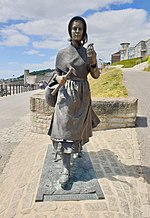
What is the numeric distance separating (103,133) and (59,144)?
3123 mm

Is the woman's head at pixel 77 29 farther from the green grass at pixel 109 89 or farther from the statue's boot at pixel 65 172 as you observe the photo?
the green grass at pixel 109 89

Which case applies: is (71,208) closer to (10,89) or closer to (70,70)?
(70,70)

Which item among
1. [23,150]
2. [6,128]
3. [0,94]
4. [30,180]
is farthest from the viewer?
[0,94]

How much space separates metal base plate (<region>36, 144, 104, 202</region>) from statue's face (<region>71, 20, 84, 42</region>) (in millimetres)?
1844

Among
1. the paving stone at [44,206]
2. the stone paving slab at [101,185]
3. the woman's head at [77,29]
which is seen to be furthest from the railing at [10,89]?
the paving stone at [44,206]

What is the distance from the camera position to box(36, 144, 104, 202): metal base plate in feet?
9.29

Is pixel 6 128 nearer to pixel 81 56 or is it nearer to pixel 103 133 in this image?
pixel 103 133

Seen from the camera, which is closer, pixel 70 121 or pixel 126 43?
pixel 70 121

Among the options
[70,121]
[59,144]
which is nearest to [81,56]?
[70,121]

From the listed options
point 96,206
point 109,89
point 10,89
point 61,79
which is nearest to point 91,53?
point 61,79

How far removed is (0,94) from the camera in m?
20.2

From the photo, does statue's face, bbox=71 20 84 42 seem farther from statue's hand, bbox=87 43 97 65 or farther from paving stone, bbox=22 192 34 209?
paving stone, bbox=22 192 34 209

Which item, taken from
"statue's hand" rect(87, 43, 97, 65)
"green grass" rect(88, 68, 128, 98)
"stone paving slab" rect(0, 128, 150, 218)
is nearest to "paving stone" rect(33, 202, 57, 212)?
"stone paving slab" rect(0, 128, 150, 218)

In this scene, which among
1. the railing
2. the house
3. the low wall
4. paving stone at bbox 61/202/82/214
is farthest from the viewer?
the house
